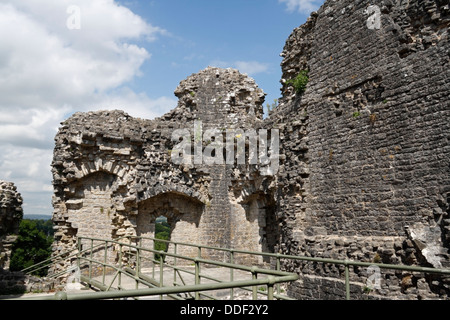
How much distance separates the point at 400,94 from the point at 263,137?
15.3 ft

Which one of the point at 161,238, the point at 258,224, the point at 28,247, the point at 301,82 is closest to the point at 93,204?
the point at 258,224

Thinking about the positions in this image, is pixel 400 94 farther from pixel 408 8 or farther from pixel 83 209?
pixel 83 209

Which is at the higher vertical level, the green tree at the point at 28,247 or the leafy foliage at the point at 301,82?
the leafy foliage at the point at 301,82

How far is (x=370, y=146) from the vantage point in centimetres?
838

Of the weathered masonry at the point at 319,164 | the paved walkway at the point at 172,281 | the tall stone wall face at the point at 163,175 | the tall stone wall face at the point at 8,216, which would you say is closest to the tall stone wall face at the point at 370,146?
the weathered masonry at the point at 319,164

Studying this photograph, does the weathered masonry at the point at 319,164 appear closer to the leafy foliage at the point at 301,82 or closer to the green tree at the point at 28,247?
the leafy foliage at the point at 301,82

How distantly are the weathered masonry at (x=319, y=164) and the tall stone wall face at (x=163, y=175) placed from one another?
0.14 ft

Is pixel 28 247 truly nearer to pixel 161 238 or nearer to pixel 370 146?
pixel 161 238

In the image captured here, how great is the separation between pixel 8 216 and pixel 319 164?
8321 millimetres

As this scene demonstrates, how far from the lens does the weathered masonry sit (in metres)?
7.32

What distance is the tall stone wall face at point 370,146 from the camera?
7.13 metres

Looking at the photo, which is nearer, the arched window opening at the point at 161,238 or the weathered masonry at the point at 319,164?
the weathered masonry at the point at 319,164

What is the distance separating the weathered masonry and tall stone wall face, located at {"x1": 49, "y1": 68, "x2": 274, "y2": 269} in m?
0.04

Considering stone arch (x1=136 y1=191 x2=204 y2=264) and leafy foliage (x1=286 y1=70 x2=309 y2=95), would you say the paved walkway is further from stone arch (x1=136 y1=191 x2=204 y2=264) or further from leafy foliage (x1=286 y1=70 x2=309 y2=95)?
leafy foliage (x1=286 y1=70 x2=309 y2=95)
